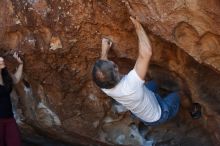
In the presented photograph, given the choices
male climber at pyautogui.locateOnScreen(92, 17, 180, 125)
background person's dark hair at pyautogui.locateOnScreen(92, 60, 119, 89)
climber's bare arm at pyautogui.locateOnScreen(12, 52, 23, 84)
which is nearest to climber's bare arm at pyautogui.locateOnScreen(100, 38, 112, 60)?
male climber at pyautogui.locateOnScreen(92, 17, 180, 125)

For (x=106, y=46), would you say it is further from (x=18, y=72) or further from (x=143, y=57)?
(x=18, y=72)

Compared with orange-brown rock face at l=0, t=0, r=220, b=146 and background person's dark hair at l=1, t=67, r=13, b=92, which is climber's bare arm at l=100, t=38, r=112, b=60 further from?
background person's dark hair at l=1, t=67, r=13, b=92

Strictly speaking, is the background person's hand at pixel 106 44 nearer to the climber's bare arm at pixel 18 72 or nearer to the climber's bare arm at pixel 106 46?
the climber's bare arm at pixel 106 46

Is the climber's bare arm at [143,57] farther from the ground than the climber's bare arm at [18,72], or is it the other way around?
the climber's bare arm at [143,57]

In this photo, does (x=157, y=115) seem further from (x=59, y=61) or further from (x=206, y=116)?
(x=59, y=61)

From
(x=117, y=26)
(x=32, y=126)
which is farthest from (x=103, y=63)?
(x=32, y=126)

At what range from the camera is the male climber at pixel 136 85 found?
2883 mm

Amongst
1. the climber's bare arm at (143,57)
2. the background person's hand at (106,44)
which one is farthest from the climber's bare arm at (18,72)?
the climber's bare arm at (143,57)

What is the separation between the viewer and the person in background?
3.20 m

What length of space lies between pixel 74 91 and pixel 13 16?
2.33 feet

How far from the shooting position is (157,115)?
3131 mm

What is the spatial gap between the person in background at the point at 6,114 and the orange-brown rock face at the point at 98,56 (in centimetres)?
28

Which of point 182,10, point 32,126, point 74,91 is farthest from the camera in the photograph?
point 32,126

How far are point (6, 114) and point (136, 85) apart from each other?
3.09 ft
